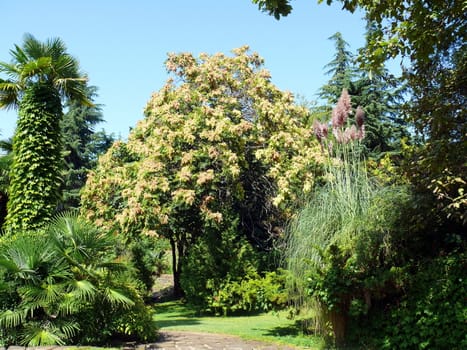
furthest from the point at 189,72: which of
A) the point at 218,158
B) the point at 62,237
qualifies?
the point at 62,237

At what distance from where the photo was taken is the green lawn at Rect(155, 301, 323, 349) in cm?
852

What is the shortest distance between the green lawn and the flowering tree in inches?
102

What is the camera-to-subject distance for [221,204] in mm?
14258

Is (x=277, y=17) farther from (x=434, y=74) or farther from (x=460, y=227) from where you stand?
(x=460, y=227)

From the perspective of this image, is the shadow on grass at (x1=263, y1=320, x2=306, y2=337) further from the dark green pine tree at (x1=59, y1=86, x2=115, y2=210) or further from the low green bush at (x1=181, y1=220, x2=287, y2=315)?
the dark green pine tree at (x1=59, y1=86, x2=115, y2=210)

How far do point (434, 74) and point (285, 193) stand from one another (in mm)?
6265

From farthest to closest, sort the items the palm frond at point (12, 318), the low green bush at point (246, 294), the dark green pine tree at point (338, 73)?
the dark green pine tree at point (338, 73) < the low green bush at point (246, 294) < the palm frond at point (12, 318)

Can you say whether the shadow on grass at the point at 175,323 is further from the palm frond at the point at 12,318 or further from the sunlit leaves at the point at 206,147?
the palm frond at the point at 12,318

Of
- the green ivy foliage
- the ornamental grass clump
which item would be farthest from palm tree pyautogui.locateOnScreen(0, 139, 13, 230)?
the green ivy foliage

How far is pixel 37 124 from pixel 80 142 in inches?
932

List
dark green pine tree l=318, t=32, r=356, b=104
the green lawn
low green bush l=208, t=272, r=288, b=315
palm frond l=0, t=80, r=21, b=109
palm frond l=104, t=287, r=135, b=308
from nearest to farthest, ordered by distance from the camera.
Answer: palm frond l=104, t=287, r=135, b=308 → the green lawn → palm frond l=0, t=80, r=21, b=109 → low green bush l=208, t=272, r=288, b=315 → dark green pine tree l=318, t=32, r=356, b=104

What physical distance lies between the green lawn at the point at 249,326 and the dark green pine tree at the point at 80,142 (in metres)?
19.3

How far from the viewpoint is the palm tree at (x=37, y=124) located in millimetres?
10391

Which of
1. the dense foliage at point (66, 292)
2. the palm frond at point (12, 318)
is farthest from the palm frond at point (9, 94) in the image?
the palm frond at point (12, 318)
